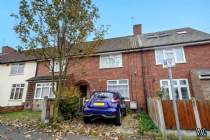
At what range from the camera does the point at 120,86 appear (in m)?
14.1

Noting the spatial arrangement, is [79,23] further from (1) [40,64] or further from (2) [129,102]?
(1) [40,64]

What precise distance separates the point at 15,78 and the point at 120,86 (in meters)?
12.8

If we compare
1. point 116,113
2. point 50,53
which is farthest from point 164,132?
point 50,53

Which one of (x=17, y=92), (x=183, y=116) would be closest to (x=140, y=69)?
(x=183, y=116)

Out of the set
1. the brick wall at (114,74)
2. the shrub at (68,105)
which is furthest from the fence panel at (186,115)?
the brick wall at (114,74)

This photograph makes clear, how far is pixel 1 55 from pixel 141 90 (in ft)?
68.0

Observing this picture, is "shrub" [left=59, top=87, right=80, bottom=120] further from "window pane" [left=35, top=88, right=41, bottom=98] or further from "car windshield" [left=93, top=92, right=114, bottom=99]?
"window pane" [left=35, top=88, right=41, bottom=98]

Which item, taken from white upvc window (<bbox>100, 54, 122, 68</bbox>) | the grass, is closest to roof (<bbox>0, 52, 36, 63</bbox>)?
the grass

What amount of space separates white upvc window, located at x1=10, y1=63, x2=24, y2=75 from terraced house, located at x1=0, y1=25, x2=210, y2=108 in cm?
317

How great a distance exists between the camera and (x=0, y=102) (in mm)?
17734

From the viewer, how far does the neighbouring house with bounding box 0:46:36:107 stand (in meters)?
17.2

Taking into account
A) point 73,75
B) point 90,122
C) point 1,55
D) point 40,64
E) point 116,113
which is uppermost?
point 1,55

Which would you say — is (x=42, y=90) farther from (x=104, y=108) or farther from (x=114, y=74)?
(x=104, y=108)

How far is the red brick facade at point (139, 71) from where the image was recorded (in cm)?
1291
